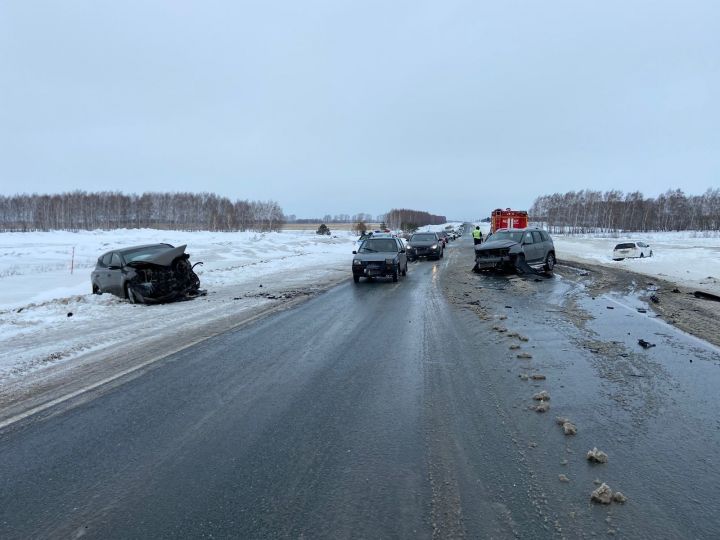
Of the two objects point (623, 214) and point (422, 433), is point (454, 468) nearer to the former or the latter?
point (422, 433)

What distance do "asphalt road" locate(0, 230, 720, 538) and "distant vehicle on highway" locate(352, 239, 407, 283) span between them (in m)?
9.07

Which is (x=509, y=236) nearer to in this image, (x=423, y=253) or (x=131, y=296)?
(x=423, y=253)

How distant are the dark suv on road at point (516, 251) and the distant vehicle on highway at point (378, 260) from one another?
3.46m

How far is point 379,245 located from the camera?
58.3ft

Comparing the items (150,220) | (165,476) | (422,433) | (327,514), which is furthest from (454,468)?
(150,220)

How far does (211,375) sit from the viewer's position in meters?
5.93

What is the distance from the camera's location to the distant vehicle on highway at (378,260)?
16.2 metres

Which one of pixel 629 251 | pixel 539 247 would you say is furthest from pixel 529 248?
pixel 629 251

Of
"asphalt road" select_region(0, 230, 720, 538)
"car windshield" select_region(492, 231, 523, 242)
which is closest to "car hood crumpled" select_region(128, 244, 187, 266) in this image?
"asphalt road" select_region(0, 230, 720, 538)

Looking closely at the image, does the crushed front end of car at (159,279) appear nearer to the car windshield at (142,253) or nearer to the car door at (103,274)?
the car windshield at (142,253)

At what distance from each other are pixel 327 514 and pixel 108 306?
11.0 m

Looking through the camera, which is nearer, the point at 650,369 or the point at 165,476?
the point at 165,476

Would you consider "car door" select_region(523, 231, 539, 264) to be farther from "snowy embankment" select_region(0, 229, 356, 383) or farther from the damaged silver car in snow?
A: the damaged silver car in snow

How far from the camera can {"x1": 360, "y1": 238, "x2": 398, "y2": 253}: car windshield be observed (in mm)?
17609
